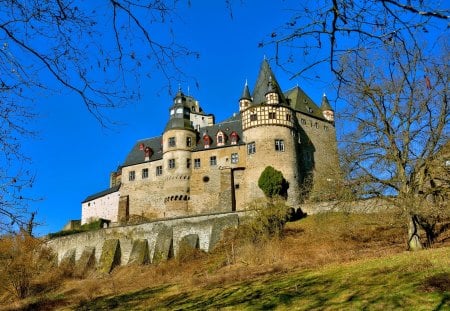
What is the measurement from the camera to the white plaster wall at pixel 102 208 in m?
55.0

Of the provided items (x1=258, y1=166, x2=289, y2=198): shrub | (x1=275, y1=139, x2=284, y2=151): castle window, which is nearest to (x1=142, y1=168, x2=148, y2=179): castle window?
(x1=258, y1=166, x2=289, y2=198): shrub

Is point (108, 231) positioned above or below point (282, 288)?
above

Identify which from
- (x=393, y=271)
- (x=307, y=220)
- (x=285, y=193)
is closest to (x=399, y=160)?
(x=393, y=271)

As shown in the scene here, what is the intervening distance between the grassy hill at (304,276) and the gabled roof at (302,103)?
1805 centimetres

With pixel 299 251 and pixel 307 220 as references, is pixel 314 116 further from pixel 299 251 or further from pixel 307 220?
pixel 299 251

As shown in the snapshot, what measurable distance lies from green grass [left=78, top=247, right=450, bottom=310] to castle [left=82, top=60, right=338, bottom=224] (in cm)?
2372

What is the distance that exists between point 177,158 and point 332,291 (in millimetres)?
36653

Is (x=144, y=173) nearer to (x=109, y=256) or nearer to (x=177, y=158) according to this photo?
(x=177, y=158)

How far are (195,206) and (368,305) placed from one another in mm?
36759

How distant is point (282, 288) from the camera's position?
1565cm

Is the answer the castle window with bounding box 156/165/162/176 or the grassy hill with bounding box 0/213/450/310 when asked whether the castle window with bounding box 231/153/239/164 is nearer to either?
the castle window with bounding box 156/165/162/176

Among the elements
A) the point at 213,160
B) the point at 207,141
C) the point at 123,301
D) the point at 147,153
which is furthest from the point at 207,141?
the point at 123,301

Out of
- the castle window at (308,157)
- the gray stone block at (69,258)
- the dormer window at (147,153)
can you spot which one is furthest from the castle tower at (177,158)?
the castle window at (308,157)

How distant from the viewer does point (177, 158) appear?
4938cm
